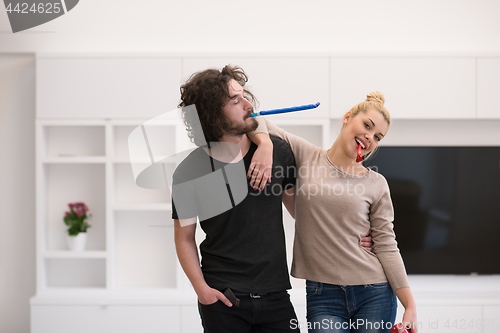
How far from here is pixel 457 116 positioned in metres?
2.63

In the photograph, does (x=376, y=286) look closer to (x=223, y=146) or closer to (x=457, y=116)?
(x=223, y=146)

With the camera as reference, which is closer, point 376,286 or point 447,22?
point 376,286

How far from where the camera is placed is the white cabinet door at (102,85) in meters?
2.57

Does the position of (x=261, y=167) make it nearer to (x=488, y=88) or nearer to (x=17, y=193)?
(x=488, y=88)

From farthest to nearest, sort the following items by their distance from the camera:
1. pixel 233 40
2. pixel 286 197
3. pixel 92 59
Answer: pixel 233 40
pixel 92 59
pixel 286 197

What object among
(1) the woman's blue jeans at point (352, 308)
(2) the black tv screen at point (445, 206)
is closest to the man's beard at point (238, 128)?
(1) the woman's blue jeans at point (352, 308)

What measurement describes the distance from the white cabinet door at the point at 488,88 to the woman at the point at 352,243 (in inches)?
68.7

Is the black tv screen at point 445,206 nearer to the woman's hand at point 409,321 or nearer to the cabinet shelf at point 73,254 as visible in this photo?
the woman's hand at point 409,321

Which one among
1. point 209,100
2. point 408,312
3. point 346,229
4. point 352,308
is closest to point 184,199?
point 209,100

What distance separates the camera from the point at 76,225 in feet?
8.70

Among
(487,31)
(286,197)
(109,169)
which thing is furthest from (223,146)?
(487,31)

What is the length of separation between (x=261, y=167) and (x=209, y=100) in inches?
10.2

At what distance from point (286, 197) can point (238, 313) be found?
1.38 feet

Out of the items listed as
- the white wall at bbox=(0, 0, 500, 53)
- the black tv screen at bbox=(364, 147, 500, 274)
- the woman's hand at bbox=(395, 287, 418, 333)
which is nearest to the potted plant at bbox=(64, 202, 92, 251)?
the white wall at bbox=(0, 0, 500, 53)
